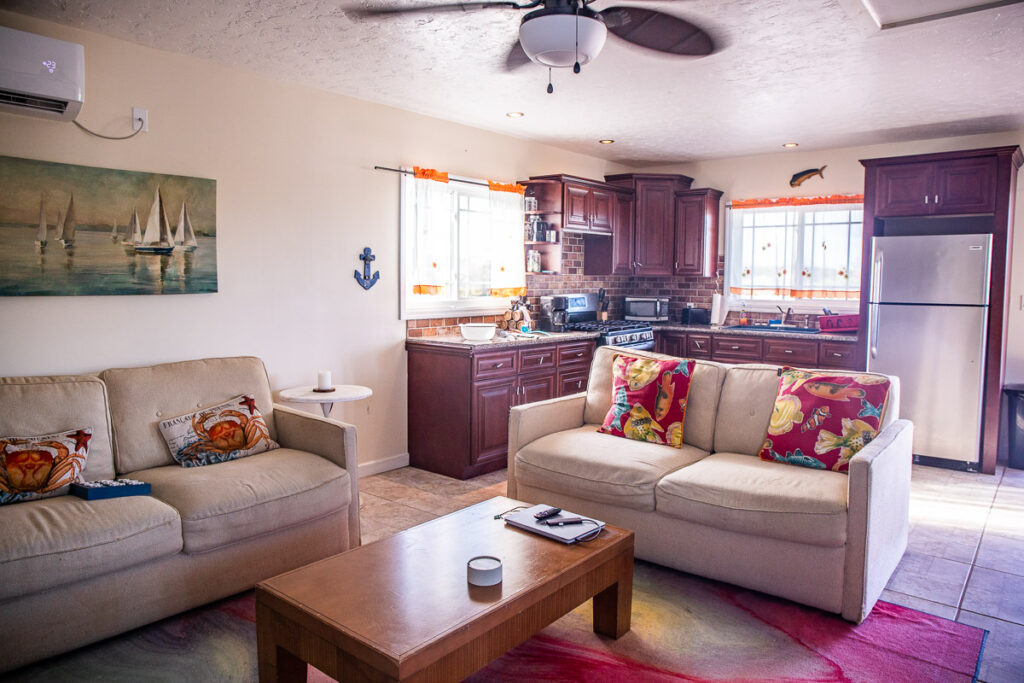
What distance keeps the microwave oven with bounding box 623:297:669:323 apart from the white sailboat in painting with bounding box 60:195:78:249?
186 inches

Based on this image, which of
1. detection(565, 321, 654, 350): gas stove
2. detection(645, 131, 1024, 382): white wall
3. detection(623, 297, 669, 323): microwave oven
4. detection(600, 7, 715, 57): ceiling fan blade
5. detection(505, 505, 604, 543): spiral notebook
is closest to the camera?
detection(505, 505, 604, 543): spiral notebook

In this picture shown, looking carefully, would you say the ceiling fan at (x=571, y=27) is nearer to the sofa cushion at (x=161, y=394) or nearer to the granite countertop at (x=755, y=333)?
the sofa cushion at (x=161, y=394)

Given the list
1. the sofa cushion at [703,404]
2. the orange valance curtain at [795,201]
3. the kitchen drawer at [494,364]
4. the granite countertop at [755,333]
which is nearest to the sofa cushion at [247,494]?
the kitchen drawer at [494,364]

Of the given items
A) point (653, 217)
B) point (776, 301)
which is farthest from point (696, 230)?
point (776, 301)

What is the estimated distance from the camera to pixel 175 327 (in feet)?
12.0

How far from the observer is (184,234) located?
11.9 ft

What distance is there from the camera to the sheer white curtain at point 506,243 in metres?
5.41

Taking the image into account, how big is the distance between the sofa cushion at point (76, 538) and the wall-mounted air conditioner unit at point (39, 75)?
1622 millimetres

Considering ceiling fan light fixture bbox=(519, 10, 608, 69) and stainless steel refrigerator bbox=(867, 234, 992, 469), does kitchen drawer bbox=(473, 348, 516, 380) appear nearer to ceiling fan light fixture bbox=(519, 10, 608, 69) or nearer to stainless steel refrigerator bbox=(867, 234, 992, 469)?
ceiling fan light fixture bbox=(519, 10, 608, 69)

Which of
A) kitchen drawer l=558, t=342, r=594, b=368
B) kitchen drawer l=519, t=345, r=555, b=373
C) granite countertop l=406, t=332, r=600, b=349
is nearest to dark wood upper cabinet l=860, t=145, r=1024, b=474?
kitchen drawer l=558, t=342, r=594, b=368

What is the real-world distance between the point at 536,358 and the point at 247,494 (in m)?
2.60

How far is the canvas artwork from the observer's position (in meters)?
3.10

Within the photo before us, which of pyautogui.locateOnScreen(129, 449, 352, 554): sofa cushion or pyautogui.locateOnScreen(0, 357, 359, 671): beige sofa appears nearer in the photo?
pyautogui.locateOnScreen(0, 357, 359, 671): beige sofa

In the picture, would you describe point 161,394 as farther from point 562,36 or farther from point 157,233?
point 562,36
